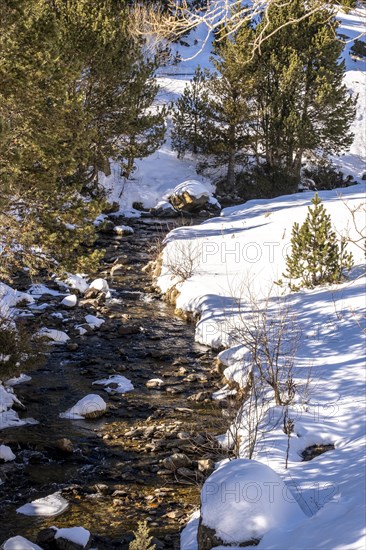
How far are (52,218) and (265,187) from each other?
57.6 ft

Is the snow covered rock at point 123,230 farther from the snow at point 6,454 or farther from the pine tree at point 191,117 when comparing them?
the snow at point 6,454

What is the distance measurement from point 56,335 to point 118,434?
11.7 feet

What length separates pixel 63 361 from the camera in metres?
9.76

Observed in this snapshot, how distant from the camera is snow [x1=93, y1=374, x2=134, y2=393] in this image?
8797mm

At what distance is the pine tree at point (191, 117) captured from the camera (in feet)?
86.6

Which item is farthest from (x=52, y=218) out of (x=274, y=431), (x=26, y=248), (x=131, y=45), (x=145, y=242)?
(x=131, y=45)

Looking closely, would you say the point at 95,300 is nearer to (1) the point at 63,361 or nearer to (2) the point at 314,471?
(1) the point at 63,361

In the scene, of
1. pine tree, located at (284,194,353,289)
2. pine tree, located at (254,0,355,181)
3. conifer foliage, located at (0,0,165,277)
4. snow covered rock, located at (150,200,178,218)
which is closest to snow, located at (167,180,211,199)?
snow covered rock, located at (150,200,178,218)

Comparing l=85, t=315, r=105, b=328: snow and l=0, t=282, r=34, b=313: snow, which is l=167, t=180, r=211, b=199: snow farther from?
l=85, t=315, r=105, b=328: snow

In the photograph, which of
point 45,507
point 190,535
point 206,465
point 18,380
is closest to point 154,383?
point 18,380

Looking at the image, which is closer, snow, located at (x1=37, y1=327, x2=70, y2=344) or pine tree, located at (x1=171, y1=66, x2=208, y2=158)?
snow, located at (x1=37, y1=327, x2=70, y2=344)

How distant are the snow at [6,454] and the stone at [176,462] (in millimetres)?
1749

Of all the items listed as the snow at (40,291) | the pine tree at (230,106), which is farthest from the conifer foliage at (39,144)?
the pine tree at (230,106)

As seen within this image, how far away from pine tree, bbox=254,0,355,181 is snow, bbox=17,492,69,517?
20.6m
